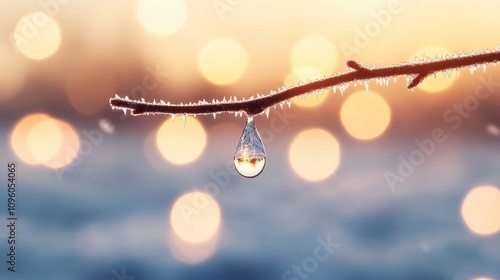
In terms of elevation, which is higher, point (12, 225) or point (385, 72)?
point (12, 225)

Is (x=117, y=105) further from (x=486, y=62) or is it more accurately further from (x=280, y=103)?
(x=486, y=62)

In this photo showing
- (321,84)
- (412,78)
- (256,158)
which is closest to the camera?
(321,84)

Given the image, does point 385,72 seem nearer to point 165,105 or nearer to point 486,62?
point 486,62

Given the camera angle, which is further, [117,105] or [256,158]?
[256,158]

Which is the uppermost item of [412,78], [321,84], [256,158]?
[256,158]

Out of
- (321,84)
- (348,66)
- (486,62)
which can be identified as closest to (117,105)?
(321,84)

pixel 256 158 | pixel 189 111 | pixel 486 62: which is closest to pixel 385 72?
pixel 486 62

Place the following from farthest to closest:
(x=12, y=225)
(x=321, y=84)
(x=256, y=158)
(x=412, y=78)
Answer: (x=12, y=225) < (x=256, y=158) < (x=412, y=78) < (x=321, y=84)
